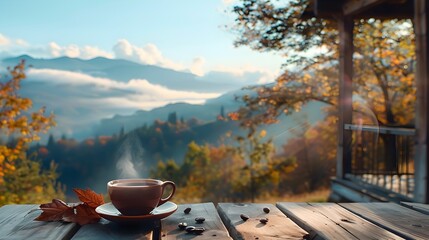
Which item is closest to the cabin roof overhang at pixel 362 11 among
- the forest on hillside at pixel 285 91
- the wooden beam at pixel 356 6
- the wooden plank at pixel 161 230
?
the wooden beam at pixel 356 6

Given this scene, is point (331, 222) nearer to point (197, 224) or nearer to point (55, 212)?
point (197, 224)

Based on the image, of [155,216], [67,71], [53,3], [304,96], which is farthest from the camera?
[53,3]

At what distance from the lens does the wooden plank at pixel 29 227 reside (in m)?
1.35

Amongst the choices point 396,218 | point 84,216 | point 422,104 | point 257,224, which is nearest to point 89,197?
point 84,216

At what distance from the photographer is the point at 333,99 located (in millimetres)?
11266

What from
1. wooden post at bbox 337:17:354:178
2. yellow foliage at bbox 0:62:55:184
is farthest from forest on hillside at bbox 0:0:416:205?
wooden post at bbox 337:17:354:178

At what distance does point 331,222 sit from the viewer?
150 cm

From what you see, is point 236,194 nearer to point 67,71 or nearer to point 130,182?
point 130,182

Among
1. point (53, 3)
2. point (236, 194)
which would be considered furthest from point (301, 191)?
point (53, 3)

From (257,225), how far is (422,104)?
360 centimetres

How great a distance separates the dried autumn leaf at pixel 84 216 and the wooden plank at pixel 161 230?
0.09ft

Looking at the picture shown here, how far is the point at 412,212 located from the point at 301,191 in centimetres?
1909

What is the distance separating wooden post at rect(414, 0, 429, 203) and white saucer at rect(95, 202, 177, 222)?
11.5 ft

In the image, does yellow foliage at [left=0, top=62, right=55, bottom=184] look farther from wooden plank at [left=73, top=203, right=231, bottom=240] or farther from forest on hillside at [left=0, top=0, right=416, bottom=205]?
wooden plank at [left=73, top=203, right=231, bottom=240]
